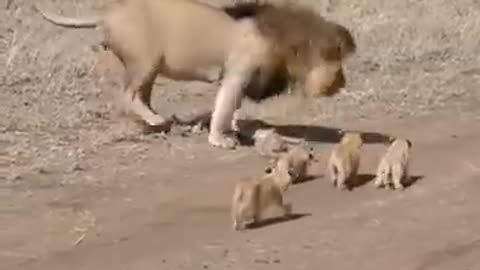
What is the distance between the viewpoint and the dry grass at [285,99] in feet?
31.0

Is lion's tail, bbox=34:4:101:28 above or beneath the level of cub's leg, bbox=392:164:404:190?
above

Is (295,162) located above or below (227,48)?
below

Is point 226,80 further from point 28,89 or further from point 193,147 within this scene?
point 28,89

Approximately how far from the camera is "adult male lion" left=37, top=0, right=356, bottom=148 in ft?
30.5

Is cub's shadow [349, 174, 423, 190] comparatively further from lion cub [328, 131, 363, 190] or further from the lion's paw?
the lion's paw

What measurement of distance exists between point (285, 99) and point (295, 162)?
1.43 m

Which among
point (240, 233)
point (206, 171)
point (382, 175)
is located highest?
point (382, 175)

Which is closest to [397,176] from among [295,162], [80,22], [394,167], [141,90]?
[394,167]

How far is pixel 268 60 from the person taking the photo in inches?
365

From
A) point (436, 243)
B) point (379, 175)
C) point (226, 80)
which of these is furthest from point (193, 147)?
point (436, 243)

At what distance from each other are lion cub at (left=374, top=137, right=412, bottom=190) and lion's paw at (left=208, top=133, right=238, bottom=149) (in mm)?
1300

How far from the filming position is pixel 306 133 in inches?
384

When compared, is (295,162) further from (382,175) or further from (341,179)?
(382,175)

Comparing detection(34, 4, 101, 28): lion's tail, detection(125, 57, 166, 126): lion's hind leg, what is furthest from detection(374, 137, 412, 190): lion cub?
detection(34, 4, 101, 28): lion's tail
